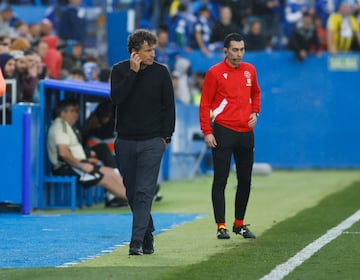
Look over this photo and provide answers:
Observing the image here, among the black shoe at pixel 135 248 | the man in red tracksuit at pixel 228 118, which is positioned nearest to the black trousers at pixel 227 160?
the man in red tracksuit at pixel 228 118

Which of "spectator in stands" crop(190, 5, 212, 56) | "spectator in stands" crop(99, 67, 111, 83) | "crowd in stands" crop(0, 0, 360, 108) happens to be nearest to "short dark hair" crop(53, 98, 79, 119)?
"spectator in stands" crop(99, 67, 111, 83)

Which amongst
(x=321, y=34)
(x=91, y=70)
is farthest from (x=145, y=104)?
(x=321, y=34)

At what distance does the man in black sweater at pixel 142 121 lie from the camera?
36.3ft

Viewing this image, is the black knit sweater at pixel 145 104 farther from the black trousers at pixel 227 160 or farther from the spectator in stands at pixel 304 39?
the spectator in stands at pixel 304 39

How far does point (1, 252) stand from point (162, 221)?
3.82 m

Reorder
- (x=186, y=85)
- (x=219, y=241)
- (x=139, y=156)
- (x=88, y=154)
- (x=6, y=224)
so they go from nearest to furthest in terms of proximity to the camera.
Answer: (x=139, y=156) → (x=219, y=241) → (x=6, y=224) → (x=88, y=154) → (x=186, y=85)

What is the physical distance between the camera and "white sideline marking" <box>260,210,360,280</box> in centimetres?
949

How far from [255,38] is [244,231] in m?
16.4

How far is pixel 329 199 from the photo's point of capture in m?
18.1

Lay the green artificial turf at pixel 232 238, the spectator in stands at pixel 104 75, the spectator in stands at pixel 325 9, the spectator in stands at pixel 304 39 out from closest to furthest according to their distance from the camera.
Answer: the green artificial turf at pixel 232 238 < the spectator in stands at pixel 104 75 < the spectator in stands at pixel 304 39 < the spectator in stands at pixel 325 9

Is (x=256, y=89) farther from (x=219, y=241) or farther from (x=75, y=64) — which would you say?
(x=75, y=64)

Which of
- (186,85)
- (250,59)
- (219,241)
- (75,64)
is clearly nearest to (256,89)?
(219,241)

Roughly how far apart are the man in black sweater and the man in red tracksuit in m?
1.41

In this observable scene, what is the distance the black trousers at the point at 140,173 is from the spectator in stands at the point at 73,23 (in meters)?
15.4
